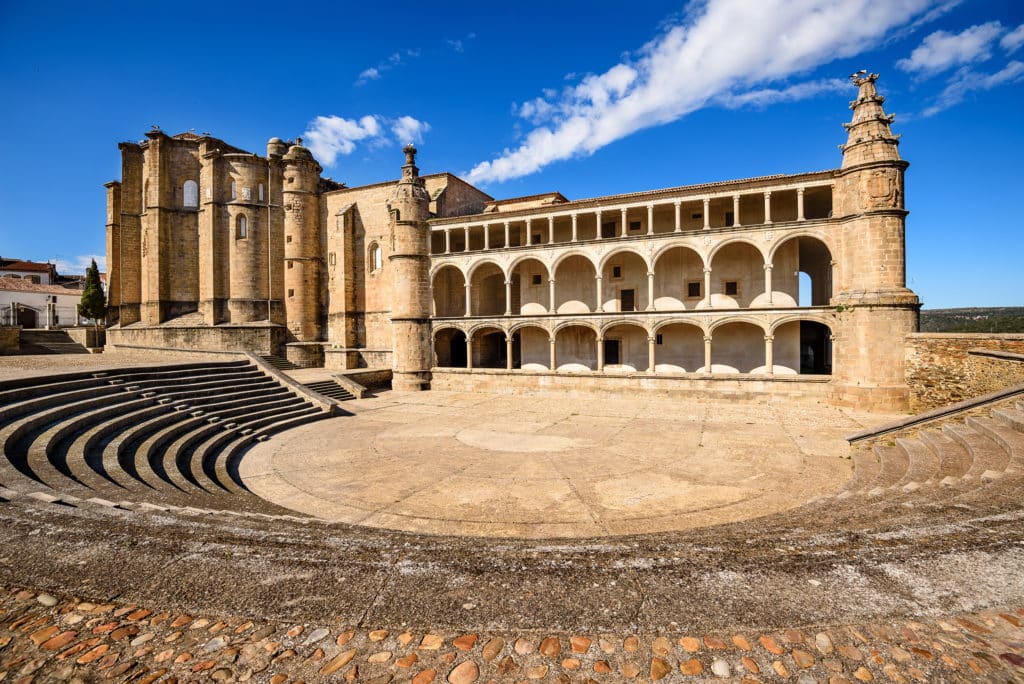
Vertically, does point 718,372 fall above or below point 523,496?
above

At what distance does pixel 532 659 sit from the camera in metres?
2.68

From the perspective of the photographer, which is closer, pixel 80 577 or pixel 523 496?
pixel 80 577

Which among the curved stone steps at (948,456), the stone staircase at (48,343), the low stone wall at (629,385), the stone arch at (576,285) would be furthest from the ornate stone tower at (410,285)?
the curved stone steps at (948,456)

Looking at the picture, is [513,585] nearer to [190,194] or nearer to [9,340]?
[9,340]

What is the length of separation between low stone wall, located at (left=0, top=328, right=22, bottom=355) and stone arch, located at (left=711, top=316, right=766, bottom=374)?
40.7m

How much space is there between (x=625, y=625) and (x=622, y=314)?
897 inches

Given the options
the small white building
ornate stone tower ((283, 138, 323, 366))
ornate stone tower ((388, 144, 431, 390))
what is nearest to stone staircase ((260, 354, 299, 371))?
ornate stone tower ((283, 138, 323, 366))

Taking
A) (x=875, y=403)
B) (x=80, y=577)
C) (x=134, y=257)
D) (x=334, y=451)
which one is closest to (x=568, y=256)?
(x=875, y=403)

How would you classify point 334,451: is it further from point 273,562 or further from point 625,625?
point 625,625

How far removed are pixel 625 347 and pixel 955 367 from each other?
46.2ft

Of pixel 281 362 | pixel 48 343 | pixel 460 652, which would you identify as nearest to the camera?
pixel 460 652

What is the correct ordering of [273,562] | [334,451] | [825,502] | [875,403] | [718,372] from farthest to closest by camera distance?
[718,372], [875,403], [334,451], [825,502], [273,562]

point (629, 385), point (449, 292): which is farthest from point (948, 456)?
point (449, 292)

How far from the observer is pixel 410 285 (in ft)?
93.9
